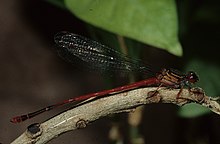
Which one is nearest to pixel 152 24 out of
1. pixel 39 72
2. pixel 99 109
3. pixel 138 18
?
pixel 138 18

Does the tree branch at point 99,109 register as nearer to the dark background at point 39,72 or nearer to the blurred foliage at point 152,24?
the blurred foliage at point 152,24

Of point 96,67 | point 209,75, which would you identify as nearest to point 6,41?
point 96,67

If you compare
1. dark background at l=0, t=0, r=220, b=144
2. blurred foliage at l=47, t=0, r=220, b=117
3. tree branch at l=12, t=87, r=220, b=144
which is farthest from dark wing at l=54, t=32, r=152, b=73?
dark background at l=0, t=0, r=220, b=144

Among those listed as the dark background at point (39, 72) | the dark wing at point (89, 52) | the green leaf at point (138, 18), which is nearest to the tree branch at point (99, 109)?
the green leaf at point (138, 18)

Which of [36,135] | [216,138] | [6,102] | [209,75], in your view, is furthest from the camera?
[216,138]

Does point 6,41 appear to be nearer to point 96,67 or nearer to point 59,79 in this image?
point 59,79

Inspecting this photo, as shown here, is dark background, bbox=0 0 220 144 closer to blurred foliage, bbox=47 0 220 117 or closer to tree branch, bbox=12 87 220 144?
blurred foliage, bbox=47 0 220 117
